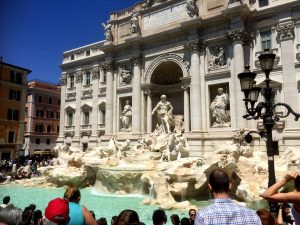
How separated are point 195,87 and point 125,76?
7.61 meters

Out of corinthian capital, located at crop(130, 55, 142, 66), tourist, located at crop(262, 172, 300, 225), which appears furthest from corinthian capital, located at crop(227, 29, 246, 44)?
tourist, located at crop(262, 172, 300, 225)

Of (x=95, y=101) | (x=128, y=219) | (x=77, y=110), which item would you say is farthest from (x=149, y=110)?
(x=128, y=219)

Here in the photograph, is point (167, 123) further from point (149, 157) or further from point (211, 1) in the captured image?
point (211, 1)

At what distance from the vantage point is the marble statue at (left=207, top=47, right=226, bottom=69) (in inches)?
826

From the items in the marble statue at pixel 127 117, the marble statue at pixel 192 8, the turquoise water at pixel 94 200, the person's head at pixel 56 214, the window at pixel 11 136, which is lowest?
the turquoise water at pixel 94 200

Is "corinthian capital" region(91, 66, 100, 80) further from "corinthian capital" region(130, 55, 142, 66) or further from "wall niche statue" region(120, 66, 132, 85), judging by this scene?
"corinthian capital" region(130, 55, 142, 66)

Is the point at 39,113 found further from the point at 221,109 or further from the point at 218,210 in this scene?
the point at 218,210

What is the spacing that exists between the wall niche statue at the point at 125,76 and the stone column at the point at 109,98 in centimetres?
105

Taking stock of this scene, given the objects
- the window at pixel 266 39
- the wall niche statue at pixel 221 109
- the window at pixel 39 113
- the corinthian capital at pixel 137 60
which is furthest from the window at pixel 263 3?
the window at pixel 39 113

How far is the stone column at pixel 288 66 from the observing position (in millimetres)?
18125

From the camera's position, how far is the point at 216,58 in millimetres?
21250

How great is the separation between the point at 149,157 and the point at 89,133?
11.5 m

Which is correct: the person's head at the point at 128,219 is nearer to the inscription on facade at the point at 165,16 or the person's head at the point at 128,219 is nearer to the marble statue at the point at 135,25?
the inscription on facade at the point at 165,16

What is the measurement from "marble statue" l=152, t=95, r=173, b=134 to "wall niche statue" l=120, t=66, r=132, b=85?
15.0ft
